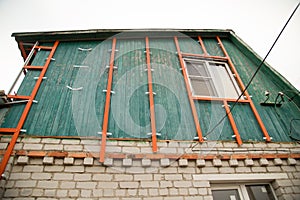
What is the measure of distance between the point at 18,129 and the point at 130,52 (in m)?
3.19

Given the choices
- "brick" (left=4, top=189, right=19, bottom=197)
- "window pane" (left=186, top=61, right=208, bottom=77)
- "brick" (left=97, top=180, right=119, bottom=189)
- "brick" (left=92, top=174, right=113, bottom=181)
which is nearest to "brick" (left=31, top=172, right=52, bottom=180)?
"brick" (left=4, top=189, right=19, bottom=197)

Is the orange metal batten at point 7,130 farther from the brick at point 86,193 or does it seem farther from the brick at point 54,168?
the brick at point 86,193

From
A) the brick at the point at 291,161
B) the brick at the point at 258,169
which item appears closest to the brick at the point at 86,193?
the brick at the point at 258,169

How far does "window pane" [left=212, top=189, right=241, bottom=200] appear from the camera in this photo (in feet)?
11.0

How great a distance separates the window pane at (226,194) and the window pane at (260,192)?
0.82ft

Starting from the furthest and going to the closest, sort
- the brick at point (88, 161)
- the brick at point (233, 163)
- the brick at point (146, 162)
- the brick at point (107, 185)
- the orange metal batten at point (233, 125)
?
the orange metal batten at point (233, 125)
the brick at point (233, 163)
the brick at point (146, 162)
the brick at point (88, 161)
the brick at point (107, 185)

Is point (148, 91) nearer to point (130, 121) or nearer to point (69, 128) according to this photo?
point (130, 121)

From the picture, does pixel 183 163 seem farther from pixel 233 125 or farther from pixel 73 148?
pixel 73 148

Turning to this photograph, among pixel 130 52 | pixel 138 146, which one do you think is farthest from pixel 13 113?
pixel 130 52

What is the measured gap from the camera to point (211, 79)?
201 inches

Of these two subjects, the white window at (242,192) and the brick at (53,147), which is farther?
the white window at (242,192)

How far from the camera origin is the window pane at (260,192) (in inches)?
134

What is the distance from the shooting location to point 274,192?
11.3 ft

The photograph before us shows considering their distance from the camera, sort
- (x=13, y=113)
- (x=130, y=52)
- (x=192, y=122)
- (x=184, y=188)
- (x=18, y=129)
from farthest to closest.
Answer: (x=130, y=52), (x=192, y=122), (x=13, y=113), (x=18, y=129), (x=184, y=188)
